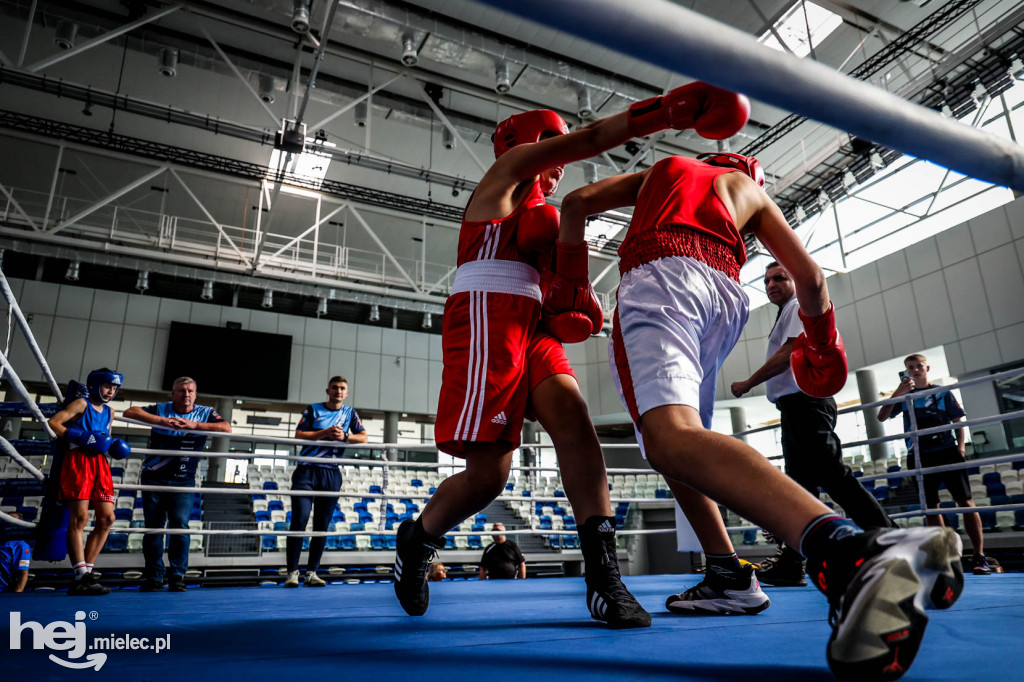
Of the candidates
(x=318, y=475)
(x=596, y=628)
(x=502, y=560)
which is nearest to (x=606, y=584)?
(x=596, y=628)

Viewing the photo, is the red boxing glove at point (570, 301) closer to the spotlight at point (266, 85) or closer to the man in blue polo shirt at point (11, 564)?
the man in blue polo shirt at point (11, 564)

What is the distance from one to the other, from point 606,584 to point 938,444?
338 cm

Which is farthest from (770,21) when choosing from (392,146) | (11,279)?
(11,279)

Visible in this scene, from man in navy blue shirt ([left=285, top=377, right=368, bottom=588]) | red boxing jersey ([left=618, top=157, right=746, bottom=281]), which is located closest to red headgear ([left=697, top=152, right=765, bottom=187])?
red boxing jersey ([left=618, top=157, right=746, bottom=281])

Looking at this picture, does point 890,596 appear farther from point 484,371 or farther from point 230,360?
point 230,360

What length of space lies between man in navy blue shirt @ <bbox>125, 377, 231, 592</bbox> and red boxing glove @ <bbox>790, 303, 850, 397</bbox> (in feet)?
9.82

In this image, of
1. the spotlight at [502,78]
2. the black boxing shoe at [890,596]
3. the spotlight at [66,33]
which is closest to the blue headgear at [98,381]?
the black boxing shoe at [890,596]

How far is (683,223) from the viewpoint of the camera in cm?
135

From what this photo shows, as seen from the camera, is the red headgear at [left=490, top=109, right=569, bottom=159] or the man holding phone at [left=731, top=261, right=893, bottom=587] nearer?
the red headgear at [left=490, top=109, right=569, bottom=159]

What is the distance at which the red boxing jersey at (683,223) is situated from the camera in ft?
4.40

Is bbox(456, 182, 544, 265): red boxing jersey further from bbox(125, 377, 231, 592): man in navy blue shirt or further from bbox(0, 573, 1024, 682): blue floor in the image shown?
bbox(125, 377, 231, 592): man in navy blue shirt

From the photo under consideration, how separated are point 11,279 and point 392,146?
6.95m

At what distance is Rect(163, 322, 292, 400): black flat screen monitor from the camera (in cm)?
1187

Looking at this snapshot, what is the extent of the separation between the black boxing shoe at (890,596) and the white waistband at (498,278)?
1.07 meters
